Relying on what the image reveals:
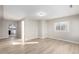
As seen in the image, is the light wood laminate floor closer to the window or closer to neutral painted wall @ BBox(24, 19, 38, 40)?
neutral painted wall @ BBox(24, 19, 38, 40)

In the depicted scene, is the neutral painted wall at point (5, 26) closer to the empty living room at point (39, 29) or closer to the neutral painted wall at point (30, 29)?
the empty living room at point (39, 29)

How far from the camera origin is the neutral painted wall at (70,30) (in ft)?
9.68

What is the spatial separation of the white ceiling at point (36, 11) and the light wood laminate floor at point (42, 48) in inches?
34.0

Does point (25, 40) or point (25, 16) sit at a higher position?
point (25, 16)

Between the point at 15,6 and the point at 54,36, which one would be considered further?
the point at 54,36

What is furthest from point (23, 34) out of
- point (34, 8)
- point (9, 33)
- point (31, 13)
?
point (34, 8)

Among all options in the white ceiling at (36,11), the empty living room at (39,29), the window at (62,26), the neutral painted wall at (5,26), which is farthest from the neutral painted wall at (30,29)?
the window at (62,26)

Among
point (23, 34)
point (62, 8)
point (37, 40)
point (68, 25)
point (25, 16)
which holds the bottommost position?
point (37, 40)

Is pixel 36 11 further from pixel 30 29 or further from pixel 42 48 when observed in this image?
pixel 42 48

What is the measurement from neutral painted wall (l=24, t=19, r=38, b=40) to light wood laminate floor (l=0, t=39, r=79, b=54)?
210mm

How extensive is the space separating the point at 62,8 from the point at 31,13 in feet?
3.47

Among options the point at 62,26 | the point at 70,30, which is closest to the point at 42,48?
the point at 62,26
